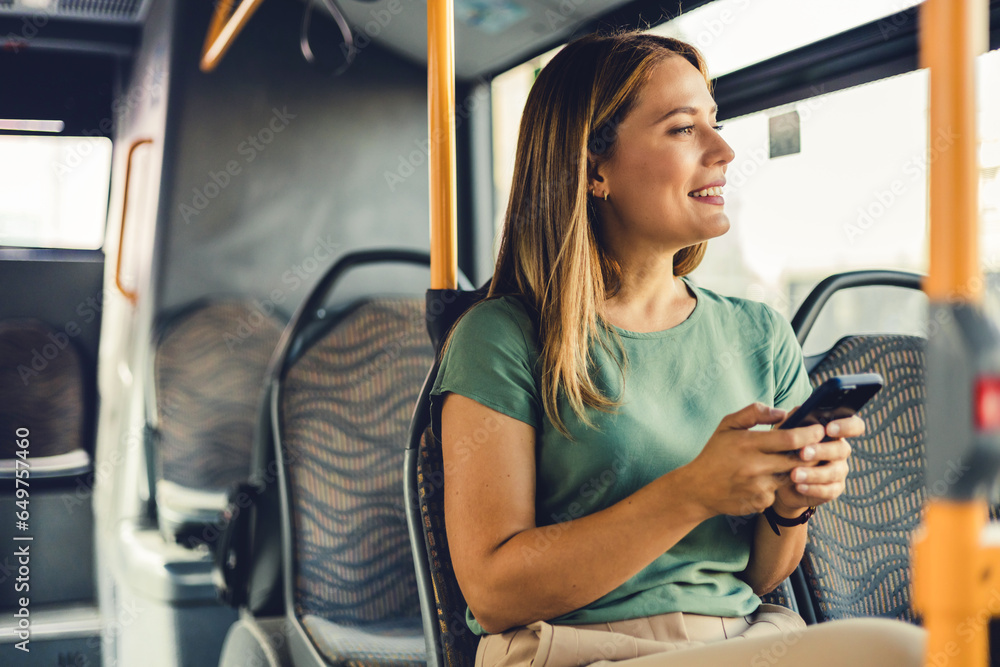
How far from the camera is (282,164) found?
11.4 ft

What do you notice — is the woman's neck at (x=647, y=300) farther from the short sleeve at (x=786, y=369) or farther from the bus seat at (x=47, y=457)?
the bus seat at (x=47, y=457)

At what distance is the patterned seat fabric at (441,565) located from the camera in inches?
41.6

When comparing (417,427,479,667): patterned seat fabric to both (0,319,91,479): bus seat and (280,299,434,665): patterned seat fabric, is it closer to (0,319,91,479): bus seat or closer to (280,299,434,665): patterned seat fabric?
(280,299,434,665): patterned seat fabric

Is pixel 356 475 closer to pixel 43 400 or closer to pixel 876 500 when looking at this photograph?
pixel 876 500

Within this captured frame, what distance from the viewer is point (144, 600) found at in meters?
2.49

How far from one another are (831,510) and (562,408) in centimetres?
54

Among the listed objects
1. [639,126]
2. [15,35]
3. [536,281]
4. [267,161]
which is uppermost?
[15,35]

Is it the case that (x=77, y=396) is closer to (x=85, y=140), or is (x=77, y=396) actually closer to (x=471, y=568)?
(x=85, y=140)

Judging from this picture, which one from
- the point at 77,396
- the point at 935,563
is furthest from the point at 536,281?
the point at 77,396

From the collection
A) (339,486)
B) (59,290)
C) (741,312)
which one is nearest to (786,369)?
(741,312)

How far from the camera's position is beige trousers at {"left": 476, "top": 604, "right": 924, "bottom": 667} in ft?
2.55

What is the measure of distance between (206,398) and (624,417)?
2.41 meters

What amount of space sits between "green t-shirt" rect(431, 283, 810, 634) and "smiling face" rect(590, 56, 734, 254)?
0.14 m

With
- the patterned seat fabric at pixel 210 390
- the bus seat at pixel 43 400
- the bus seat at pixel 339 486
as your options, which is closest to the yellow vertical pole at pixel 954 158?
the bus seat at pixel 339 486
